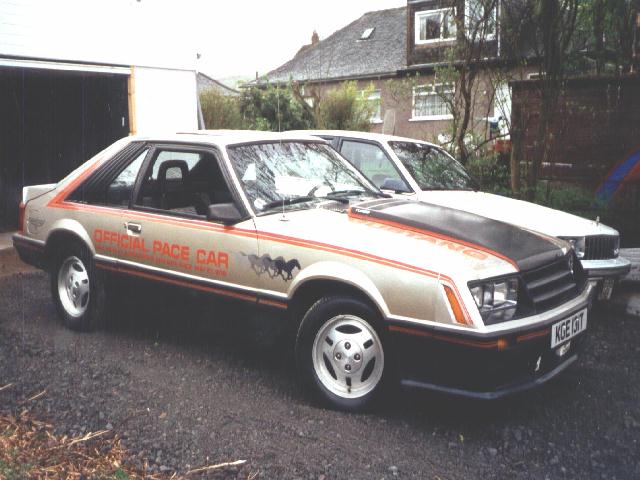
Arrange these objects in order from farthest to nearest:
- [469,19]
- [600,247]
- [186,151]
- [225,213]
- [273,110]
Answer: [273,110], [469,19], [600,247], [186,151], [225,213]

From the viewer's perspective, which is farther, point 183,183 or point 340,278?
point 183,183

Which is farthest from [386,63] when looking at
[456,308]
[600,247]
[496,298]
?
[456,308]

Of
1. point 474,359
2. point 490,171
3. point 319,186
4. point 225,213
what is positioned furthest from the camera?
point 490,171

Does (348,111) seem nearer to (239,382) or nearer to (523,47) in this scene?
(523,47)

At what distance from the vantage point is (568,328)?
13.3 ft

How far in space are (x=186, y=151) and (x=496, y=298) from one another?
2566 mm

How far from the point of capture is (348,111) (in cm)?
1977

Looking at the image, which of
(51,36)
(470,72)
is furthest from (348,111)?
(51,36)

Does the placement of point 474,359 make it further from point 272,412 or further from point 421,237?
point 272,412

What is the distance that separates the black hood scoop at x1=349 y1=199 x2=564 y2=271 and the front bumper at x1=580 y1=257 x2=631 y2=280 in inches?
69.8

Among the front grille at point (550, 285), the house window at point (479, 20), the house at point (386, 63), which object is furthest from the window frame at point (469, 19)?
the front grille at point (550, 285)

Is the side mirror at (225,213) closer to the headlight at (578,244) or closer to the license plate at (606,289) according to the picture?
the headlight at (578,244)

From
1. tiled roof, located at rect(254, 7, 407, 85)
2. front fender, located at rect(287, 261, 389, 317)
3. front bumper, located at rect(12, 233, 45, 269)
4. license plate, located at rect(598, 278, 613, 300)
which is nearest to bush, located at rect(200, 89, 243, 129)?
tiled roof, located at rect(254, 7, 407, 85)

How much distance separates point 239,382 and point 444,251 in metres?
1.74
